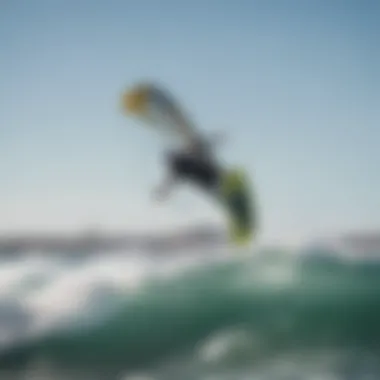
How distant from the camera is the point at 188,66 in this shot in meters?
1.53

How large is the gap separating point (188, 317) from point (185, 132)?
0.36 metres

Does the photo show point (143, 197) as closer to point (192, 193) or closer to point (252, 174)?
point (192, 193)

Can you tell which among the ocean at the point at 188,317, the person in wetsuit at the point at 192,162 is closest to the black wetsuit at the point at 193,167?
the person in wetsuit at the point at 192,162

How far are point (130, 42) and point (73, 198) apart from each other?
Answer: 0.34m

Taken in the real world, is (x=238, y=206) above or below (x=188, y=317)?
above

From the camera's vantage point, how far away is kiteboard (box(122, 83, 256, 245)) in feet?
4.89

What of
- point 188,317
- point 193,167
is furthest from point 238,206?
point 188,317

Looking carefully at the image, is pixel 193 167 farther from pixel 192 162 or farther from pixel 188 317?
pixel 188 317

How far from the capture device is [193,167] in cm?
150

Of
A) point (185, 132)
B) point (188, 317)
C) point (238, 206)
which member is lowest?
point (188, 317)

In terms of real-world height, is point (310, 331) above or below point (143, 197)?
below

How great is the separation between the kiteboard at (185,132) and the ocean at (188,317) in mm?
57

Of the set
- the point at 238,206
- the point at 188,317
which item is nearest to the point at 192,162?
the point at 238,206

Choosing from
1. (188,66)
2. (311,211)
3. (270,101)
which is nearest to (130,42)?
(188,66)
